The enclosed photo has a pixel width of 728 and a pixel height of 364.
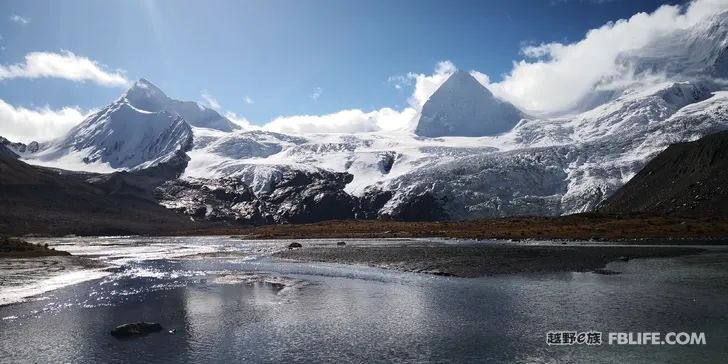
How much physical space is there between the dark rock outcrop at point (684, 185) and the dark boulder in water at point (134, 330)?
123 m

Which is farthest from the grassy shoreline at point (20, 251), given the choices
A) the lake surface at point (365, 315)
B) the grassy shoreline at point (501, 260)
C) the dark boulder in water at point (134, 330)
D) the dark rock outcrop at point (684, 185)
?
the dark rock outcrop at point (684, 185)

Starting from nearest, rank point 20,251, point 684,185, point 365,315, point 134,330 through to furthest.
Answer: point 134,330 < point 365,315 < point 20,251 < point 684,185

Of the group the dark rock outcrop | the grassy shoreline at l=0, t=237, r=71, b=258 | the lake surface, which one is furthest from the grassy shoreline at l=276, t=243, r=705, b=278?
the dark rock outcrop

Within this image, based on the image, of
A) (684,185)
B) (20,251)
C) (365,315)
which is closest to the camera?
(365,315)

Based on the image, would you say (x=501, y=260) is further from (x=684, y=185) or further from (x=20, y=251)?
(x=684, y=185)

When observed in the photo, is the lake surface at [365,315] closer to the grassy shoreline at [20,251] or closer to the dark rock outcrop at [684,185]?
the grassy shoreline at [20,251]

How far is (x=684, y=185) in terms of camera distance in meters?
140

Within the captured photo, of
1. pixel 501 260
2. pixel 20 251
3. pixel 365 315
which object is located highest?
pixel 20 251

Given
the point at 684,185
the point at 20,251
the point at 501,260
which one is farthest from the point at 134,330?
the point at 684,185

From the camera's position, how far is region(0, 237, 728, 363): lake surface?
2245 centimetres

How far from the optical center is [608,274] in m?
43.5

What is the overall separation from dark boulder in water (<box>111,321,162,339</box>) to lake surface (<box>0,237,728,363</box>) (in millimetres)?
599

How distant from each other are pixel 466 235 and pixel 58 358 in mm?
103285

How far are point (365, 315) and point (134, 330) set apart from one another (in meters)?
12.4
